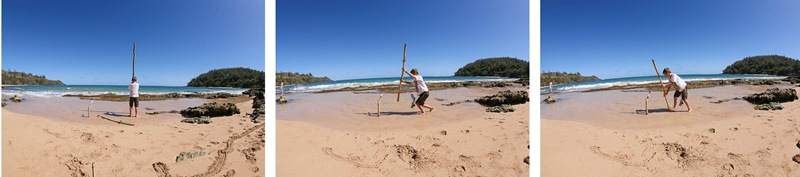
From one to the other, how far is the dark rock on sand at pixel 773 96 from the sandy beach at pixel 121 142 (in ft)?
11.7

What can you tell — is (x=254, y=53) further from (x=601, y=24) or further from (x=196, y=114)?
(x=601, y=24)

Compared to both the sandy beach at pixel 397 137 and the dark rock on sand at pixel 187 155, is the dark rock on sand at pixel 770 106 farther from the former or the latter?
the dark rock on sand at pixel 187 155

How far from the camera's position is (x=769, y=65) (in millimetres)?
2643

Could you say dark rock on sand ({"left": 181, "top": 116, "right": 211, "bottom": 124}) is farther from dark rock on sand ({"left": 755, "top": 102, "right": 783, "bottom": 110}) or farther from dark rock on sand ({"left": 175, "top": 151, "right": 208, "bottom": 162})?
dark rock on sand ({"left": 755, "top": 102, "right": 783, "bottom": 110})

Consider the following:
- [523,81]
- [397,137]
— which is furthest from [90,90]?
[523,81]

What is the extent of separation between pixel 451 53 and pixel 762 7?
2212 mm

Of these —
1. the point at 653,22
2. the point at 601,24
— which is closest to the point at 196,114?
the point at 601,24

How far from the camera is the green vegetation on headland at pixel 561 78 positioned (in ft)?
8.66

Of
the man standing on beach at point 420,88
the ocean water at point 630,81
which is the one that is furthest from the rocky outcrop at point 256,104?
the ocean water at point 630,81

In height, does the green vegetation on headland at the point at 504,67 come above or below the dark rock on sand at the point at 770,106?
above

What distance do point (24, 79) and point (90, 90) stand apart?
1.55 ft

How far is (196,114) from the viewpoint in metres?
2.76

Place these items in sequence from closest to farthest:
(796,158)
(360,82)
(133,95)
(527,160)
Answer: (796,158) < (527,160) < (133,95) < (360,82)

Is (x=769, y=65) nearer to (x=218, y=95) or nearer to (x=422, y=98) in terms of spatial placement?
(x=422, y=98)
